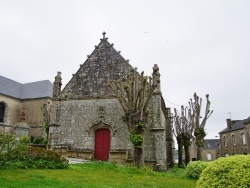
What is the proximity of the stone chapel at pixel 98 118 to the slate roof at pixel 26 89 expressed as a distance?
12.4 metres

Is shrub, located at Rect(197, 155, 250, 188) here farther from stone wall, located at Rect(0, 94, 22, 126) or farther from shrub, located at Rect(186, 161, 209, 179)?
stone wall, located at Rect(0, 94, 22, 126)

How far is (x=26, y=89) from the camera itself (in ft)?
105

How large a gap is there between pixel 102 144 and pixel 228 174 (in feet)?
42.6

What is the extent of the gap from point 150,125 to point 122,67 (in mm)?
5137

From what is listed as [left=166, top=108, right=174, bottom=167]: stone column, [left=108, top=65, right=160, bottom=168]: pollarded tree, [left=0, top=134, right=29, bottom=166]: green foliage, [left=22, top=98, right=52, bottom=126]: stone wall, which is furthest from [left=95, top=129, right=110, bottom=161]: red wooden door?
[left=22, top=98, right=52, bottom=126]: stone wall

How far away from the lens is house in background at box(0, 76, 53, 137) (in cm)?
2820

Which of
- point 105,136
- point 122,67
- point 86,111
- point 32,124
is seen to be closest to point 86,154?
point 105,136

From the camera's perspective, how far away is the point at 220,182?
179 inches

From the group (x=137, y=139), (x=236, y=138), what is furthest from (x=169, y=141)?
(x=236, y=138)

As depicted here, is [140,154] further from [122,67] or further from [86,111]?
[122,67]

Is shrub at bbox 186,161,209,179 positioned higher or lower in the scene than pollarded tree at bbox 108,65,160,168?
lower

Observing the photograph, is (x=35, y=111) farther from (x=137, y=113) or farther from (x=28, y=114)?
(x=137, y=113)

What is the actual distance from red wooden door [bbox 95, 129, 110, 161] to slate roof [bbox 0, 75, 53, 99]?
1474 centimetres

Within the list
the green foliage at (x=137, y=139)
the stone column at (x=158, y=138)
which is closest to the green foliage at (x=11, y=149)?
the green foliage at (x=137, y=139)
